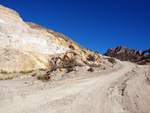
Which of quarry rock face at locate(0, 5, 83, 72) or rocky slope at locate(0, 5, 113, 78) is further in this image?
quarry rock face at locate(0, 5, 83, 72)

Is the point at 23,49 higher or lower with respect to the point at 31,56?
higher

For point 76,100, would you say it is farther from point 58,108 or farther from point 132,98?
point 132,98

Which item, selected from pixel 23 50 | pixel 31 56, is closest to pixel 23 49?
pixel 23 50

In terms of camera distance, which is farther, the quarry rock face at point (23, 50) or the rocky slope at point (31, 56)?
the quarry rock face at point (23, 50)

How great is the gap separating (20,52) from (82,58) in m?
8.67

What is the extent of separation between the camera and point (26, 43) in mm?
14141

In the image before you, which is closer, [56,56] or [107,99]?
[107,99]

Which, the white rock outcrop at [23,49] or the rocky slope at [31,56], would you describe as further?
the white rock outcrop at [23,49]

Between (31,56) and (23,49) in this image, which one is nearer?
(31,56)

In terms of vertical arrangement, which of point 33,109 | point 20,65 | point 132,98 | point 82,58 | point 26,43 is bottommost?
point 33,109

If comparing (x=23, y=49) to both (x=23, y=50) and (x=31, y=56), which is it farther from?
(x=31, y=56)

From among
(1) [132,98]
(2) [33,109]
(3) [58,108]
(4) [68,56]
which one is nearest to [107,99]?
(1) [132,98]

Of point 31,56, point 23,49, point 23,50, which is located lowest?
point 31,56

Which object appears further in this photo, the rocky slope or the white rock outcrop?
the white rock outcrop
